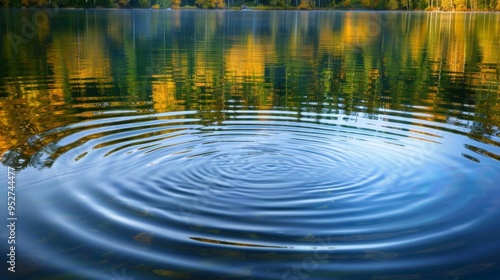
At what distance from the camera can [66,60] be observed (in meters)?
30.4

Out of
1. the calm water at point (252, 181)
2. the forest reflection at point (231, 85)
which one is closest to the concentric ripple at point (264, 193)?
the calm water at point (252, 181)

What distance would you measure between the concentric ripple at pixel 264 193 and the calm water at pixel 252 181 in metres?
0.03

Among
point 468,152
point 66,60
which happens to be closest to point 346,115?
point 468,152

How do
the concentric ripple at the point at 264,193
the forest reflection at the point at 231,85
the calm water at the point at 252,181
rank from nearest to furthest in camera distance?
Result: the calm water at the point at 252,181 < the concentric ripple at the point at 264,193 < the forest reflection at the point at 231,85

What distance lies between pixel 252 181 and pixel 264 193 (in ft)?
1.95

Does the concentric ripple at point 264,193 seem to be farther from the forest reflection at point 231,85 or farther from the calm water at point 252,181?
the forest reflection at point 231,85

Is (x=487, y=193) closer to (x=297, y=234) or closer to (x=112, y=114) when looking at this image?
(x=297, y=234)

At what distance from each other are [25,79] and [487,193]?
62.5 feet

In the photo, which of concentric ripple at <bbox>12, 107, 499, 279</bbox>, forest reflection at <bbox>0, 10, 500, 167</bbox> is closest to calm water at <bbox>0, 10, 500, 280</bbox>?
concentric ripple at <bbox>12, 107, 499, 279</bbox>

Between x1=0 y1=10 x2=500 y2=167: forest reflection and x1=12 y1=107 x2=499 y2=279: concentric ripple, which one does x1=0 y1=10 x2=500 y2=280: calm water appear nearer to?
x1=12 y1=107 x2=499 y2=279: concentric ripple

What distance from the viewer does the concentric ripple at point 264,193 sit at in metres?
7.10

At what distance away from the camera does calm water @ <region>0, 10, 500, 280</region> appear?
6.75 meters

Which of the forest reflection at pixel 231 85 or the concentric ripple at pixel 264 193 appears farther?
the forest reflection at pixel 231 85

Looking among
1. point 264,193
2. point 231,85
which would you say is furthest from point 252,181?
point 231,85
